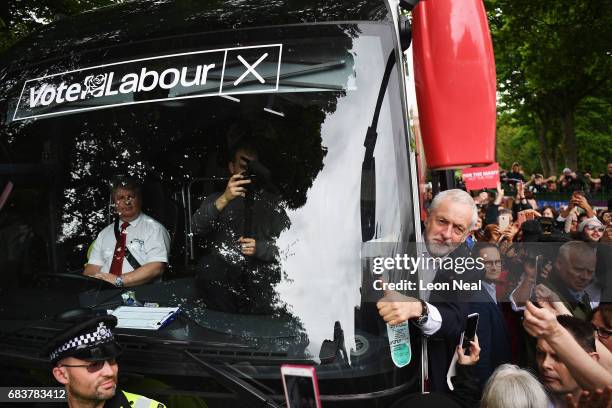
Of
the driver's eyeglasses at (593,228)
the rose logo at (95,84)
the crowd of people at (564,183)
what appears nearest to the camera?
the rose logo at (95,84)

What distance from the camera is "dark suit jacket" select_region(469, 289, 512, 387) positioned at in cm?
296

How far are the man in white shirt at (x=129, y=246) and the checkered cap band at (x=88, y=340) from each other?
0.35m

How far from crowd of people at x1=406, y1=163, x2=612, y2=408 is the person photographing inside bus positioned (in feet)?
2.57

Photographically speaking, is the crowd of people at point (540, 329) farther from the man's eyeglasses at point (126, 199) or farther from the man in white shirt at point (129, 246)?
the man's eyeglasses at point (126, 199)

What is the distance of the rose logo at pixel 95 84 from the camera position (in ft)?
10.0

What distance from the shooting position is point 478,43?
2.47 meters

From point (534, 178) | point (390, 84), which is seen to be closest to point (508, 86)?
point (534, 178)

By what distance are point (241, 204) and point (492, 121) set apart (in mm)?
1020

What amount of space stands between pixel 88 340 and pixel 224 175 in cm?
83

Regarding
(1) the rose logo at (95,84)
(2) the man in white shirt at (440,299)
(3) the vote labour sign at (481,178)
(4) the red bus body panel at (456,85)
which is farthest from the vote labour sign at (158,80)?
(3) the vote labour sign at (481,178)

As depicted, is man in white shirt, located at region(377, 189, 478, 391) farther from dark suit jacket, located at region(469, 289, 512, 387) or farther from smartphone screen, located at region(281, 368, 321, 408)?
smartphone screen, located at region(281, 368, 321, 408)

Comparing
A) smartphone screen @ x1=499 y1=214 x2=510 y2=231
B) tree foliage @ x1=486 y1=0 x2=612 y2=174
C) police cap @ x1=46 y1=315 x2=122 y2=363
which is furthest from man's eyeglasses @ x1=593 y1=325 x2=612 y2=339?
tree foliage @ x1=486 y1=0 x2=612 y2=174

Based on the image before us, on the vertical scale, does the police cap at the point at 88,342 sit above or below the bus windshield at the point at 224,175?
below

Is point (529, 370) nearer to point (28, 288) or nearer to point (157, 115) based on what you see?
point (157, 115)
